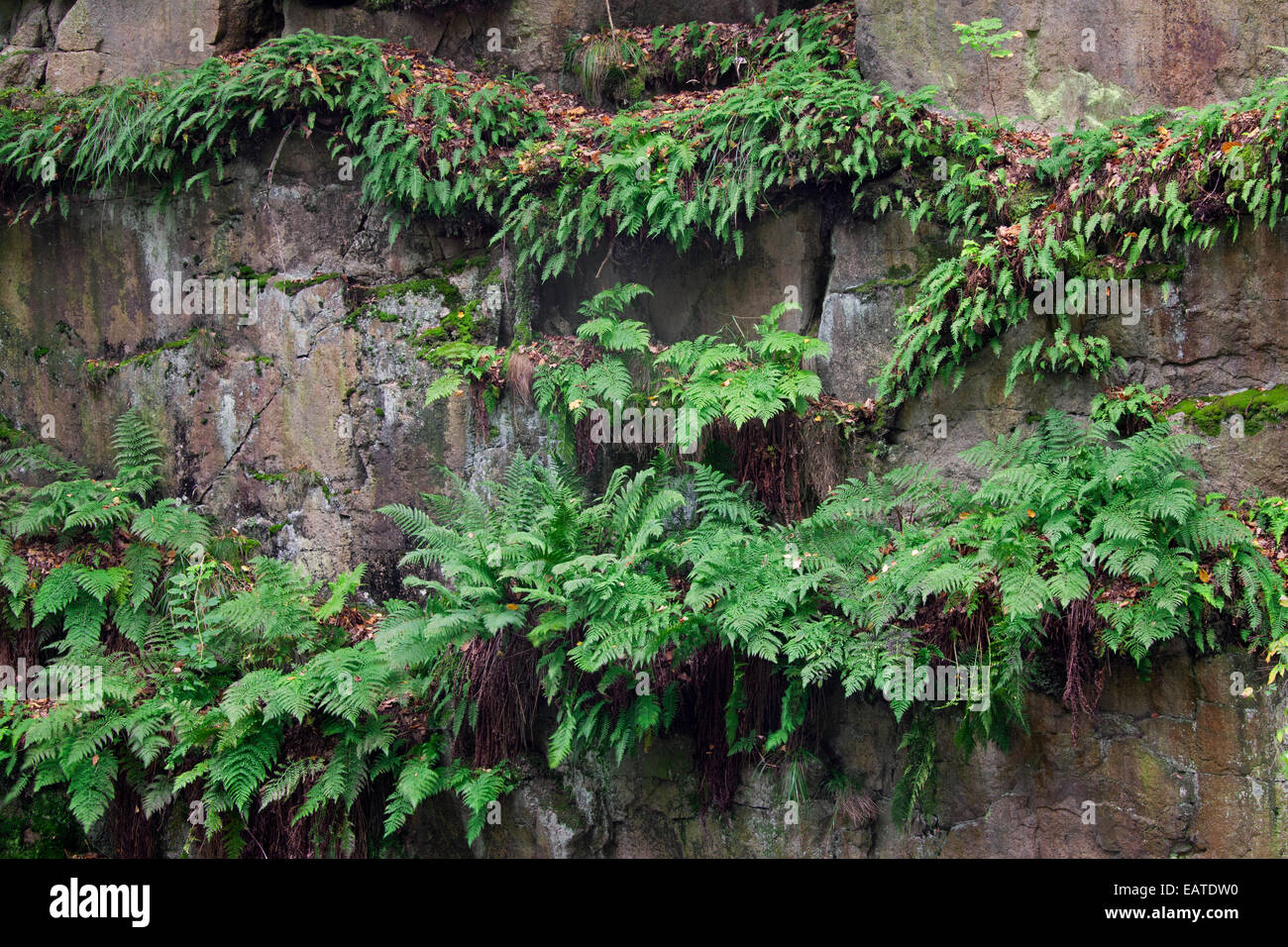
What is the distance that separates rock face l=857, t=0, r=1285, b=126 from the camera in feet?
28.1

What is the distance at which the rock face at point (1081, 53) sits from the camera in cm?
858

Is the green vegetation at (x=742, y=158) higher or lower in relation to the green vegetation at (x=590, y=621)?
higher

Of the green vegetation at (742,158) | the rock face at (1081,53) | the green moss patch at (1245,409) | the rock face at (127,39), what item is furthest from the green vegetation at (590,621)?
the rock face at (127,39)

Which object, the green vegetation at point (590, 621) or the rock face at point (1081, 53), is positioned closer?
the green vegetation at point (590, 621)

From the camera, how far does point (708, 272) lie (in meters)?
9.46

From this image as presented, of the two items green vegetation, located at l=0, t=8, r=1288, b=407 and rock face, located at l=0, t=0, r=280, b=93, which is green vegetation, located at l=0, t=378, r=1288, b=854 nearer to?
green vegetation, located at l=0, t=8, r=1288, b=407

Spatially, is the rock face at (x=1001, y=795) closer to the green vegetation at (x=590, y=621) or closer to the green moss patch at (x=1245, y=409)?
the green vegetation at (x=590, y=621)

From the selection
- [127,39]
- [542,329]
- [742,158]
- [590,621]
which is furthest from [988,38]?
[127,39]

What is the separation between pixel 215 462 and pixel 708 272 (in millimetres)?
4962

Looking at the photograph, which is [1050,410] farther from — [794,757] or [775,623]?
[794,757]

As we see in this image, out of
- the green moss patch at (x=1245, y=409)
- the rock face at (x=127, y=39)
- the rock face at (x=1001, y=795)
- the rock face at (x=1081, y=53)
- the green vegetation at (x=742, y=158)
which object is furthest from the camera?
the rock face at (x=127, y=39)

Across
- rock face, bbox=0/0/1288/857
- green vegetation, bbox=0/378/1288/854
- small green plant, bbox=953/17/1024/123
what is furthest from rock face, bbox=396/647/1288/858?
small green plant, bbox=953/17/1024/123

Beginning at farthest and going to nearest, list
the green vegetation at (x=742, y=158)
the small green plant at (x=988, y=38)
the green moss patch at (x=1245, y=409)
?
the small green plant at (x=988, y=38), the green vegetation at (x=742, y=158), the green moss patch at (x=1245, y=409)

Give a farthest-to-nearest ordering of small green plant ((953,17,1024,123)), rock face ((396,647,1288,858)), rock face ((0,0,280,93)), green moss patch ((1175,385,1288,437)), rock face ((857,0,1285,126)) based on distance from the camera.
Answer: rock face ((0,0,280,93))
rock face ((857,0,1285,126))
small green plant ((953,17,1024,123))
green moss patch ((1175,385,1288,437))
rock face ((396,647,1288,858))
